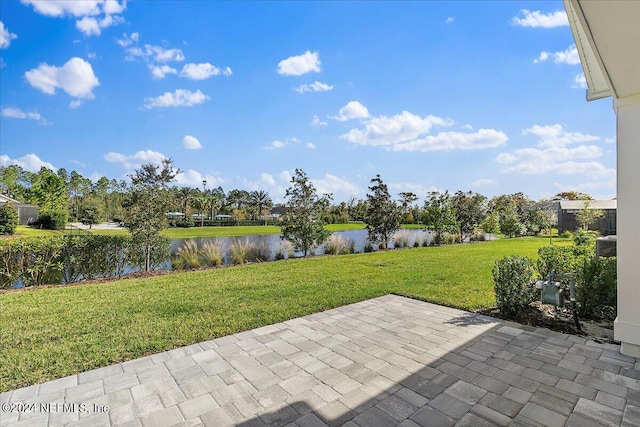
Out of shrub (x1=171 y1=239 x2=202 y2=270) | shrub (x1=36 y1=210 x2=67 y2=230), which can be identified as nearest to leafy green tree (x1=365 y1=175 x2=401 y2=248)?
shrub (x1=171 y1=239 x2=202 y2=270)

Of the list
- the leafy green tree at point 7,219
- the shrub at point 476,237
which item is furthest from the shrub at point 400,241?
the leafy green tree at point 7,219

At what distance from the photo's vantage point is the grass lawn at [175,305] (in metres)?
2.96

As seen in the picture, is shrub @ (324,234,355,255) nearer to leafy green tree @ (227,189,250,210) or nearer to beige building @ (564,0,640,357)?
beige building @ (564,0,640,357)

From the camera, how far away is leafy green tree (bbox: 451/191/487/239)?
53.8ft

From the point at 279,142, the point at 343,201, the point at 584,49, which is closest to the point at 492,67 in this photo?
the point at 584,49

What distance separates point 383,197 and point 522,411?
11.4 m

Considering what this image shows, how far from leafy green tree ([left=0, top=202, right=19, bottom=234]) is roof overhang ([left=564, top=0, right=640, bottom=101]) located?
2466 centimetres

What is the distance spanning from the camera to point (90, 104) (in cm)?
1018

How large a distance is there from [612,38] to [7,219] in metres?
25.1

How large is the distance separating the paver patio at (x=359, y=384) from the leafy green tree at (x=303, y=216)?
704 centimetres


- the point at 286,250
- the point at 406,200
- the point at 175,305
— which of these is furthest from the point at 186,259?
the point at 406,200

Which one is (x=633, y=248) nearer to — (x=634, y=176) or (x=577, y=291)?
(x=634, y=176)

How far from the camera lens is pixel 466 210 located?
1650cm

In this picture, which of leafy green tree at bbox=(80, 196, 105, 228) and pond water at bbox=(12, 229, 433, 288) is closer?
pond water at bbox=(12, 229, 433, 288)
